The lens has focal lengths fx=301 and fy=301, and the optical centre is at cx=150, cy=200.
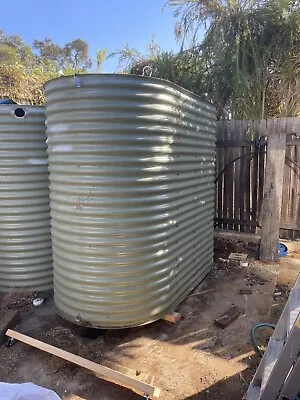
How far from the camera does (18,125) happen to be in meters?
3.06

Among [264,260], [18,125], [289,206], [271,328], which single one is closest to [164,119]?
[18,125]

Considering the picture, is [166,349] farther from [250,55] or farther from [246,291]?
[250,55]

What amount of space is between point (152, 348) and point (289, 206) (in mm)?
3356

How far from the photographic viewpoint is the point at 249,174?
4.79 m

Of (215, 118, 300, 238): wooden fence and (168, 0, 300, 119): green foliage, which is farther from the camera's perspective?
(168, 0, 300, 119): green foliage

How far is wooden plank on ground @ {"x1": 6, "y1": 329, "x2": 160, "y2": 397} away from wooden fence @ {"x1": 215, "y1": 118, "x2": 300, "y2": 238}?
11.3ft

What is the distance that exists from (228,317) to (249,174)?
2614 mm

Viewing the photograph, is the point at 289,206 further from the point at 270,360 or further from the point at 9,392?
the point at 9,392

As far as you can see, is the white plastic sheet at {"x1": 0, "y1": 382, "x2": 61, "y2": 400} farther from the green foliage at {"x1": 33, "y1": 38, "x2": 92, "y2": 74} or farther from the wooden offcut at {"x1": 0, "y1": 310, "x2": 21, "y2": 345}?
the green foliage at {"x1": 33, "y1": 38, "x2": 92, "y2": 74}

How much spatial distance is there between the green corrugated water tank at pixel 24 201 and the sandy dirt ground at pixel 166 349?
260 millimetres

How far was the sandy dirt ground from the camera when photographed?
6.79 feet

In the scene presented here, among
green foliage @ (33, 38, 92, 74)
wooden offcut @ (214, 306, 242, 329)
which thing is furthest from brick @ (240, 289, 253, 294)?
green foliage @ (33, 38, 92, 74)

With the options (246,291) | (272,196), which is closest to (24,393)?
(246,291)

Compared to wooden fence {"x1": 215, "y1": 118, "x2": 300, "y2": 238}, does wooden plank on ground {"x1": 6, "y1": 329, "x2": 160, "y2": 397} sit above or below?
below
